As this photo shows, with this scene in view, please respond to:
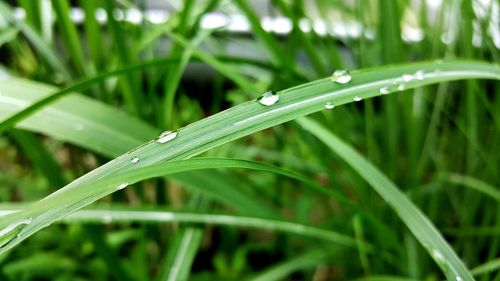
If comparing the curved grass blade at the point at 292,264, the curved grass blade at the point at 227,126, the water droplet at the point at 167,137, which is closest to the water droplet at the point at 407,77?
the curved grass blade at the point at 227,126

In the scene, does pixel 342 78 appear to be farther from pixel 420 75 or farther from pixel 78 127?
pixel 78 127

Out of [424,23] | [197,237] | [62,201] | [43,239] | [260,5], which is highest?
[260,5]

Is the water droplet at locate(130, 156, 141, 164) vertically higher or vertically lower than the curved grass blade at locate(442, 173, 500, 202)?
lower

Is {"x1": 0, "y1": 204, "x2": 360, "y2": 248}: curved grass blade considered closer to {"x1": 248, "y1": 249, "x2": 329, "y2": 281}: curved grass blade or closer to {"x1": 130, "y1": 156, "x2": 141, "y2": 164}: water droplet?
{"x1": 248, "y1": 249, "x2": 329, "y2": 281}: curved grass blade

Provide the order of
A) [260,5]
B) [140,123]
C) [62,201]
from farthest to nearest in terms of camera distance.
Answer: [260,5] < [140,123] < [62,201]

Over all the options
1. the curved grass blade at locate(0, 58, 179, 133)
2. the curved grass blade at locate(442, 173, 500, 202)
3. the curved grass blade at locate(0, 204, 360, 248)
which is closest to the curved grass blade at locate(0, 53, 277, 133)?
the curved grass blade at locate(0, 58, 179, 133)

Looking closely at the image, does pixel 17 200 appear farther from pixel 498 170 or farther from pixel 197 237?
pixel 498 170

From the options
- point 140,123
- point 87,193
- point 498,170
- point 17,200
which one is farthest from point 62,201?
point 17,200

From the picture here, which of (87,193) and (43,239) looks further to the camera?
(43,239)

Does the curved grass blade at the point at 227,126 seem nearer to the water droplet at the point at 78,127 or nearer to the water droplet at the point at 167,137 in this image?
the water droplet at the point at 167,137
